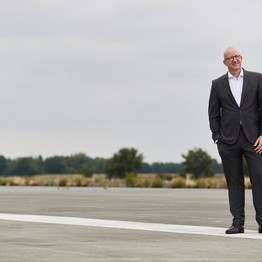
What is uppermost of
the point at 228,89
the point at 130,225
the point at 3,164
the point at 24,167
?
the point at 24,167

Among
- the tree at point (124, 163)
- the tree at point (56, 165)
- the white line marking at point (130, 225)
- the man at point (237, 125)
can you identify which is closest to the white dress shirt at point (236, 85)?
the man at point (237, 125)

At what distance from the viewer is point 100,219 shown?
15.0m

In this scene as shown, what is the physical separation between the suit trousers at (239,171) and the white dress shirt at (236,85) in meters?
0.40

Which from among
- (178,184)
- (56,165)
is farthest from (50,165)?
(178,184)

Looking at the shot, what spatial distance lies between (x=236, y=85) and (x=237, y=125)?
50 cm

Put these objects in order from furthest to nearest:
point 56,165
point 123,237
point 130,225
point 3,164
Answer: point 56,165 < point 3,164 < point 130,225 < point 123,237

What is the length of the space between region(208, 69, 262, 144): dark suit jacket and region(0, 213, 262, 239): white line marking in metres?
1.13

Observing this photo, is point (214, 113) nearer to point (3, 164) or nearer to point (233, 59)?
point (233, 59)

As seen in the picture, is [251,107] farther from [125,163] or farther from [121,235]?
[125,163]

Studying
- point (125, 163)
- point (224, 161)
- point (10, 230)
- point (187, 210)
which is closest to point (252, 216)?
point (187, 210)

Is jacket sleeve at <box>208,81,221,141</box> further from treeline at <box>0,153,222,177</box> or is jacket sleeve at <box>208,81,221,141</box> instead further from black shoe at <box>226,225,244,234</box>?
treeline at <box>0,153,222,177</box>

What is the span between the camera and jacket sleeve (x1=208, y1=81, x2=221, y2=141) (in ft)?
39.9

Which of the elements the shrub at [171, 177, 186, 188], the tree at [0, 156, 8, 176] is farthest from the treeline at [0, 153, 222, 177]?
the shrub at [171, 177, 186, 188]

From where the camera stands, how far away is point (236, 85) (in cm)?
1213
